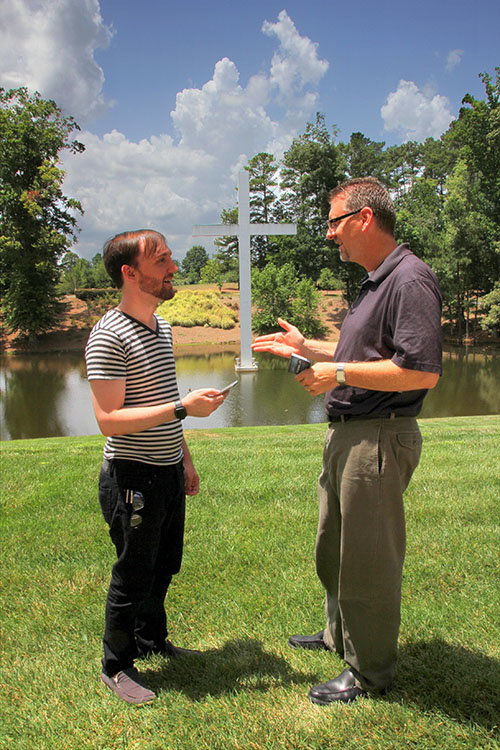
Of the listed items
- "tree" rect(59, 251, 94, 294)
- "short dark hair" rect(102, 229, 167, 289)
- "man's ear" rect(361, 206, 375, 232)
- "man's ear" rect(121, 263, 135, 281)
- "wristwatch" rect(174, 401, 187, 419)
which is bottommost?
"wristwatch" rect(174, 401, 187, 419)

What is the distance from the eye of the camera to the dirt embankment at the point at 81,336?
30531 millimetres

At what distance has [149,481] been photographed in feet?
6.40

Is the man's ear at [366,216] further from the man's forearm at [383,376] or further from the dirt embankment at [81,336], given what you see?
the dirt embankment at [81,336]

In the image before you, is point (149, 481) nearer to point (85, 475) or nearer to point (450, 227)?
point (85, 475)

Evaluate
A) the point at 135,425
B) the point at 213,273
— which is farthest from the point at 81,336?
the point at 135,425

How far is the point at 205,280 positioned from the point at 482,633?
166 ft

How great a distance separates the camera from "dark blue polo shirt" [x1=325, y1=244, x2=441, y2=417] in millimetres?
1657

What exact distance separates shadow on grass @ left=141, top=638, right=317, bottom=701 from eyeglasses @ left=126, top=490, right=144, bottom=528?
79 cm

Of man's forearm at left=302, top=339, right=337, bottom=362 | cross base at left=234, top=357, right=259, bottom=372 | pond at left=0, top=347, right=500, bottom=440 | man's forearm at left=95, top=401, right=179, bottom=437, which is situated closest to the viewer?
man's forearm at left=95, top=401, right=179, bottom=437

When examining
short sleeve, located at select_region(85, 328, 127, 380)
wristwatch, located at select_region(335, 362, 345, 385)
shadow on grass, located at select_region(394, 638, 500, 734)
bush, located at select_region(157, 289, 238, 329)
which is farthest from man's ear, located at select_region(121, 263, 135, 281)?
bush, located at select_region(157, 289, 238, 329)

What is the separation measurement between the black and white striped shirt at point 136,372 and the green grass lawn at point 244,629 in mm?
1017

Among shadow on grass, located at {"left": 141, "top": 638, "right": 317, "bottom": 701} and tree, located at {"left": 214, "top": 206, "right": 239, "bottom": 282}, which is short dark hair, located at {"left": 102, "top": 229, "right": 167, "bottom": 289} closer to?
shadow on grass, located at {"left": 141, "top": 638, "right": 317, "bottom": 701}

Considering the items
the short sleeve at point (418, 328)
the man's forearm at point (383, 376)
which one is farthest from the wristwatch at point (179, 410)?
the short sleeve at point (418, 328)

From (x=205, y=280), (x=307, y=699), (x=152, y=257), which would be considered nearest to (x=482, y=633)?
(x=307, y=699)
